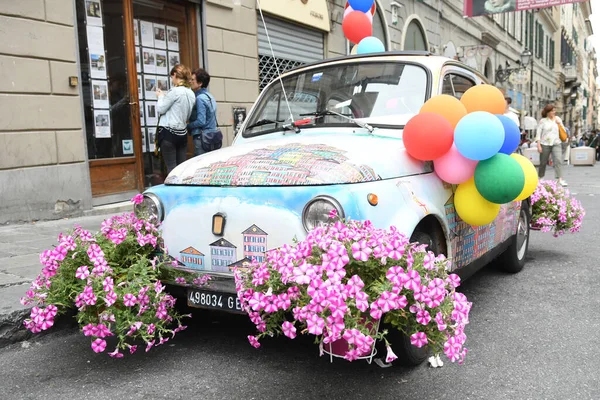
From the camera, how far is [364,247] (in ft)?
7.86

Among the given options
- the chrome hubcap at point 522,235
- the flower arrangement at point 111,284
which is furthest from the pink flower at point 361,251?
the chrome hubcap at point 522,235

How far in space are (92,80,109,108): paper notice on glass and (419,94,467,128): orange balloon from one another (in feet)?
18.3

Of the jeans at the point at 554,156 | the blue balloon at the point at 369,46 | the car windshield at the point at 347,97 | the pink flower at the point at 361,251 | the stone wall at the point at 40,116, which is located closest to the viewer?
the pink flower at the point at 361,251

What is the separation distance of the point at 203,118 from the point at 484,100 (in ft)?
13.9

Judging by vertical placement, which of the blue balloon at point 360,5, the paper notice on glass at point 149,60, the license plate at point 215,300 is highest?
the blue balloon at point 360,5

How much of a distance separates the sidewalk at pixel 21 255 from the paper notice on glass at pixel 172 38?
9.57 ft

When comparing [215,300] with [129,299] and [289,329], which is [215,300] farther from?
[289,329]

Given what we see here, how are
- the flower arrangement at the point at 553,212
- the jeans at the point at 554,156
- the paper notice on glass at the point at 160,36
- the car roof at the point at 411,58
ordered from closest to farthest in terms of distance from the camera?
the car roof at the point at 411,58 → the flower arrangement at the point at 553,212 → the paper notice on glass at the point at 160,36 → the jeans at the point at 554,156

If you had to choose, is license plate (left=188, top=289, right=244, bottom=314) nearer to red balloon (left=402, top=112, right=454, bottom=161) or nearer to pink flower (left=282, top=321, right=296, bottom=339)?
pink flower (left=282, top=321, right=296, bottom=339)

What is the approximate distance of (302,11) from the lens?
1192cm

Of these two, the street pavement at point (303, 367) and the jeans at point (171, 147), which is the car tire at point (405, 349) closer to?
the street pavement at point (303, 367)

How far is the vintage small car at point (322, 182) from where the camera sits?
9.20 ft

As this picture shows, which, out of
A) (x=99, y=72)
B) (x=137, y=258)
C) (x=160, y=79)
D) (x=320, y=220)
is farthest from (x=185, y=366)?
(x=160, y=79)

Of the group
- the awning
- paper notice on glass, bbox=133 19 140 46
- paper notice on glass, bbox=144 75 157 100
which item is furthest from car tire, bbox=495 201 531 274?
the awning
